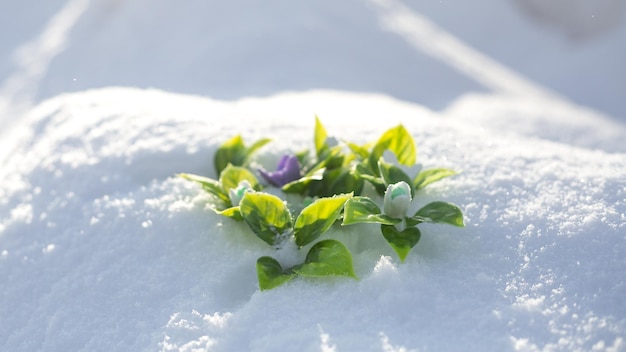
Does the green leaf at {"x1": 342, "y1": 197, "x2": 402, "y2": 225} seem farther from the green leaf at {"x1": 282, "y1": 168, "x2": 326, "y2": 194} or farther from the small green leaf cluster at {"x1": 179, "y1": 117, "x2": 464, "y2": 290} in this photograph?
the green leaf at {"x1": 282, "y1": 168, "x2": 326, "y2": 194}

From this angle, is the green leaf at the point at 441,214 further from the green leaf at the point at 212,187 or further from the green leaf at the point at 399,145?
the green leaf at the point at 212,187

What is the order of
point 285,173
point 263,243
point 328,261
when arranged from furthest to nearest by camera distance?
point 285,173 → point 263,243 → point 328,261

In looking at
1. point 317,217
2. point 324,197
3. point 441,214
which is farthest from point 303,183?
point 441,214

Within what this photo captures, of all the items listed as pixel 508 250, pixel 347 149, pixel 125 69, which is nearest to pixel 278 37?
pixel 125 69

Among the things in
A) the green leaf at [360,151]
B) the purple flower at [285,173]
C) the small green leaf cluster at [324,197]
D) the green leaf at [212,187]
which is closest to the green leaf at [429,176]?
the small green leaf cluster at [324,197]

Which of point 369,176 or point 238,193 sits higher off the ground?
point 369,176

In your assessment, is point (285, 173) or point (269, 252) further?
point (285, 173)

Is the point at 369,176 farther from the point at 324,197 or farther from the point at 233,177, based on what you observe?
the point at 233,177
